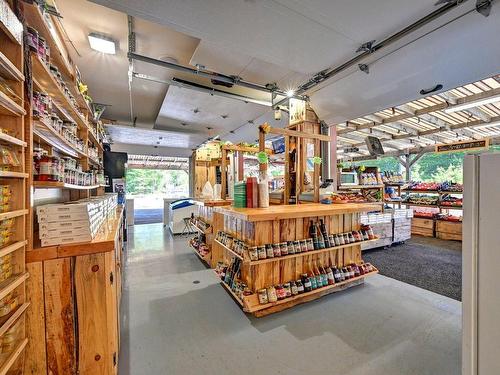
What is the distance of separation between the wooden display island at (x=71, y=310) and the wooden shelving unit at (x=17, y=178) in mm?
55

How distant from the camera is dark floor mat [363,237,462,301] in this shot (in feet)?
10.5

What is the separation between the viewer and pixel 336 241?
107 inches

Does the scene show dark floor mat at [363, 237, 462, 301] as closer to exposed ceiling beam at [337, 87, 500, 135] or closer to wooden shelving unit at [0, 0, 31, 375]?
exposed ceiling beam at [337, 87, 500, 135]

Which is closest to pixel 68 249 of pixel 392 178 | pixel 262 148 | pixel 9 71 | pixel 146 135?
pixel 9 71

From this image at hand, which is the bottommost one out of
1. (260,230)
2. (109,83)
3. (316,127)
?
(260,230)

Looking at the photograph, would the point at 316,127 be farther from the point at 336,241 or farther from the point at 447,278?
the point at 447,278

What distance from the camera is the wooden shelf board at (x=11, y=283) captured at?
1061mm

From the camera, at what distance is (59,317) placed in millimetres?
1372

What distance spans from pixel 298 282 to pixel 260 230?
800 mm

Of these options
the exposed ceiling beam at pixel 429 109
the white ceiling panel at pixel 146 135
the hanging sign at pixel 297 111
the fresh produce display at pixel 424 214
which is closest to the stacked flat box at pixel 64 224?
the hanging sign at pixel 297 111

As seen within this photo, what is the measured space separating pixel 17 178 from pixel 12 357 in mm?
941

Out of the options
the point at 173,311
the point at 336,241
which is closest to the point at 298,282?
the point at 336,241

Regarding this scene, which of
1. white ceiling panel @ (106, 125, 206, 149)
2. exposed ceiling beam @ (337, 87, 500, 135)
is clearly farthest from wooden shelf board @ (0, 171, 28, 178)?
exposed ceiling beam @ (337, 87, 500, 135)

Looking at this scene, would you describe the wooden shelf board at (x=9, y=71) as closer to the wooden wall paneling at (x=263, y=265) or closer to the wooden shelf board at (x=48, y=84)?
the wooden shelf board at (x=48, y=84)
